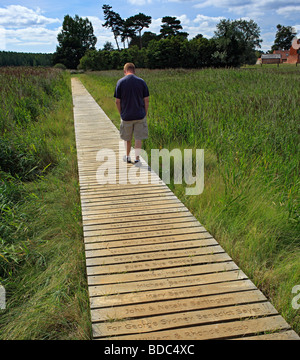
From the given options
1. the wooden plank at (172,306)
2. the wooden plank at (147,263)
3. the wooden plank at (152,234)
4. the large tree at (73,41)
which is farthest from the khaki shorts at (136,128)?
the large tree at (73,41)

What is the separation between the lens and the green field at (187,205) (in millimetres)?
2332

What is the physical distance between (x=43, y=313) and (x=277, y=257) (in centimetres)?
208

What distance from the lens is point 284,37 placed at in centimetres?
9600

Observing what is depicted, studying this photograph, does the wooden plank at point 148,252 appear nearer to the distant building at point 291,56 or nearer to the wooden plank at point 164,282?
the wooden plank at point 164,282

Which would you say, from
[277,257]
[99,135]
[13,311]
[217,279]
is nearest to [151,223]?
[217,279]

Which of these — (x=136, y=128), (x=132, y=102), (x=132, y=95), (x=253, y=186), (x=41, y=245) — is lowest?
(x=41, y=245)

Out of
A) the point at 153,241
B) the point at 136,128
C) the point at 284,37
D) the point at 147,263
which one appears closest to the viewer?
the point at 147,263

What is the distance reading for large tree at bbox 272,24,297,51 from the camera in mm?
94500

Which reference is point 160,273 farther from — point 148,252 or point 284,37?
point 284,37

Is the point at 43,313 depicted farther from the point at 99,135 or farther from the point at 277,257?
the point at 99,135

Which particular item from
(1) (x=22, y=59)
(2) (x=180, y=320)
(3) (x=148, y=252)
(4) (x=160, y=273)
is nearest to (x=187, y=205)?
(3) (x=148, y=252)

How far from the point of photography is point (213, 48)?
152ft

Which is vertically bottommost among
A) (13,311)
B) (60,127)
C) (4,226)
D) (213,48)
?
(13,311)

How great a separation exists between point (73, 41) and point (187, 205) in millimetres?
72496
